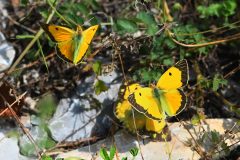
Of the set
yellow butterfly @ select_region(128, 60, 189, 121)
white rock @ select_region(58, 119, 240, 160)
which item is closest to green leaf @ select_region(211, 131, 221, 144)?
white rock @ select_region(58, 119, 240, 160)

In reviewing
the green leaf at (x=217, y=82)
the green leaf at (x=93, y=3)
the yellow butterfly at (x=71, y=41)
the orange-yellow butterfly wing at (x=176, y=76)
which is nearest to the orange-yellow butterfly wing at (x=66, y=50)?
the yellow butterfly at (x=71, y=41)

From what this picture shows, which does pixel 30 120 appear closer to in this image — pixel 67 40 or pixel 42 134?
pixel 42 134

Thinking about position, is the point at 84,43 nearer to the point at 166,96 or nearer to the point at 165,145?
the point at 166,96

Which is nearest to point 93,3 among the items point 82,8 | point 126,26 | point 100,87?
point 82,8

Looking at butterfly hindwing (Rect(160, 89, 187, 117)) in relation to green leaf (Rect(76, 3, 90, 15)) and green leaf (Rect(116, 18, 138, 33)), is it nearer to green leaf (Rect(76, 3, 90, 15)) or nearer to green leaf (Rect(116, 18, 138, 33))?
green leaf (Rect(116, 18, 138, 33))

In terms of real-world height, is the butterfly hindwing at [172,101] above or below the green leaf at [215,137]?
above

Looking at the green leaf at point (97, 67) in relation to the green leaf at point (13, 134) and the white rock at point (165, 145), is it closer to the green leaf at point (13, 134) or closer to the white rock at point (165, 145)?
the white rock at point (165, 145)

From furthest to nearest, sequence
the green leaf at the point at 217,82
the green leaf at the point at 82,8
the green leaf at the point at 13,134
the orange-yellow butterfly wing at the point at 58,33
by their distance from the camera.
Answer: the green leaf at the point at 82,8, the green leaf at the point at 13,134, the green leaf at the point at 217,82, the orange-yellow butterfly wing at the point at 58,33
